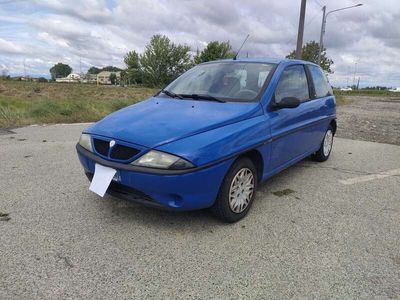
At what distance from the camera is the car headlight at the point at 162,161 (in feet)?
9.55

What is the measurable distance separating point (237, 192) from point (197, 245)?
2.26ft

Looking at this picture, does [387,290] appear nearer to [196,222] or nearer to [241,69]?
[196,222]

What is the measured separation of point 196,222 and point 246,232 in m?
0.49

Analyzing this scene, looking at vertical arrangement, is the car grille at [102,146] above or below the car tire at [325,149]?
above

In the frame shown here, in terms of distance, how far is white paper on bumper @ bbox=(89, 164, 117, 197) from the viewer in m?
3.18

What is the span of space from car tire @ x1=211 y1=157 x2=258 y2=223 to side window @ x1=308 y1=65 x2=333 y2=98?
2301 mm

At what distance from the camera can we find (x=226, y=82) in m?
4.22

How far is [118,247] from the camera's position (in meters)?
2.98

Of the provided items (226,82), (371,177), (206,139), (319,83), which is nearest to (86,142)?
(206,139)

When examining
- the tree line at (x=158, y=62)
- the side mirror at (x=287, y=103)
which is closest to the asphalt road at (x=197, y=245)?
the side mirror at (x=287, y=103)

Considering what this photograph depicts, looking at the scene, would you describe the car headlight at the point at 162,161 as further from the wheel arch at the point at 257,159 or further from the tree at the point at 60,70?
the tree at the point at 60,70

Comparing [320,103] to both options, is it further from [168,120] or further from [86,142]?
[86,142]

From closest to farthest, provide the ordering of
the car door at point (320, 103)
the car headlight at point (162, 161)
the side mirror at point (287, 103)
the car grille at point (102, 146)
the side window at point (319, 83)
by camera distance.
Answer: the car headlight at point (162, 161), the car grille at point (102, 146), the side mirror at point (287, 103), the car door at point (320, 103), the side window at point (319, 83)

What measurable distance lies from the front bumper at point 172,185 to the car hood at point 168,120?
0.26 meters
